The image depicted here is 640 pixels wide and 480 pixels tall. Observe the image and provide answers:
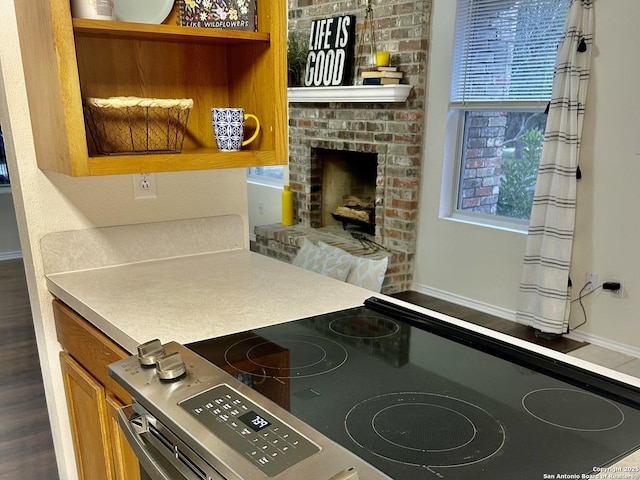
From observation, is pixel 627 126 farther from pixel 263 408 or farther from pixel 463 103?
pixel 263 408

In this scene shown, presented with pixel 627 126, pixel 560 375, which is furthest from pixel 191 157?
pixel 627 126

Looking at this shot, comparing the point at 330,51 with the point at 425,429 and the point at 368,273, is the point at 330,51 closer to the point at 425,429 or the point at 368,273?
the point at 368,273

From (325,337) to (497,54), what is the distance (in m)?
2.85

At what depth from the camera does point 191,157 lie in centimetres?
143

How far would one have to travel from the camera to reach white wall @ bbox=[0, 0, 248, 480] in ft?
4.92

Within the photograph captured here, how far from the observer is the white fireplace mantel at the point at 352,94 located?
370 centimetres

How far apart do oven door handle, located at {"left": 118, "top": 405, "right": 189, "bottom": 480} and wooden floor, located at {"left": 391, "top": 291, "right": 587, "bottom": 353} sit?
2.52 meters

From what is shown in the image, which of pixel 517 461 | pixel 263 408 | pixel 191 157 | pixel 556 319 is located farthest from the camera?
pixel 556 319

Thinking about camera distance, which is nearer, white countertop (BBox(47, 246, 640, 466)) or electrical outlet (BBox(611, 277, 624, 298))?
white countertop (BBox(47, 246, 640, 466))

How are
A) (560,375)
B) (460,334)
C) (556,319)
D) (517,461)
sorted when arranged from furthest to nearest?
(556,319)
(460,334)
(560,375)
(517,461)

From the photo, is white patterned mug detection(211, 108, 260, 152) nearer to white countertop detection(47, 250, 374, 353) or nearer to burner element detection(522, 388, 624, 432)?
white countertop detection(47, 250, 374, 353)

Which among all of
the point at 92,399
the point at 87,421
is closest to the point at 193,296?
the point at 92,399

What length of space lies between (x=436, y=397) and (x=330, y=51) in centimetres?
365

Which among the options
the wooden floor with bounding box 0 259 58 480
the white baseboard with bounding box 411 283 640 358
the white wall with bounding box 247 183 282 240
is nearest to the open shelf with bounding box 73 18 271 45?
the wooden floor with bounding box 0 259 58 480
